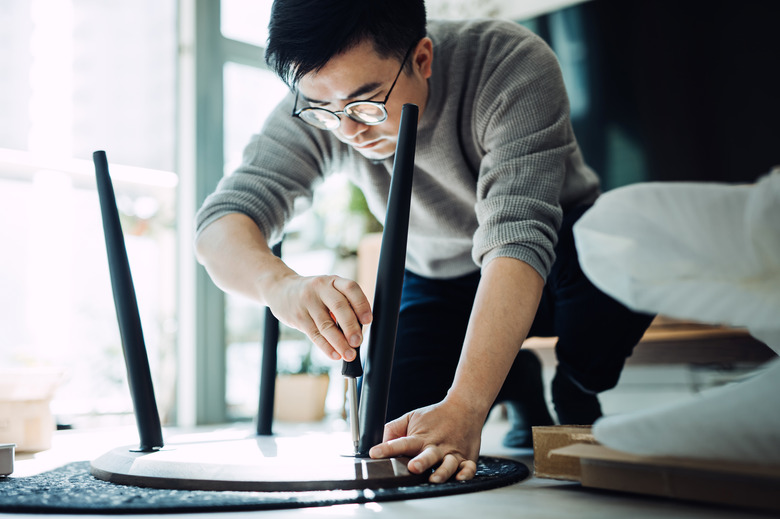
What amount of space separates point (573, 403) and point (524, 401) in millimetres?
182

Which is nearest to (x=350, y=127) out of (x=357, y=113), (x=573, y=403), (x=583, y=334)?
(x=357, y=113)

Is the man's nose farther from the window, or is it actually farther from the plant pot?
the plant pot

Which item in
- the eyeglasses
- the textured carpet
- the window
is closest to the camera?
the textured carpet

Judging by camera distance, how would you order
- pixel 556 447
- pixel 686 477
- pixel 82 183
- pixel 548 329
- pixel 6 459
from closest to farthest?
pixel 686 477, pixel 556 447, pixel 6 459, pixel 548 329, pixel 82 183

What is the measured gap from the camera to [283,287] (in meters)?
0.93

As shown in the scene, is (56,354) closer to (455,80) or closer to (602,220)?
(455,80)

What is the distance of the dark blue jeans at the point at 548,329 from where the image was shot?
3.89 feet

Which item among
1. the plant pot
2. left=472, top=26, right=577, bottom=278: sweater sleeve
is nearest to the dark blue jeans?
left=472, top=26, right=577, bottom=278: sweater sleeve

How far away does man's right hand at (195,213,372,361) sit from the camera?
31.8 inches

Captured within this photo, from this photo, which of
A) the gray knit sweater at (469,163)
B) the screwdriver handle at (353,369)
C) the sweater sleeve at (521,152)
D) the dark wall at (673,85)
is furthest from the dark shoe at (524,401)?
the dark wall at (673,85)

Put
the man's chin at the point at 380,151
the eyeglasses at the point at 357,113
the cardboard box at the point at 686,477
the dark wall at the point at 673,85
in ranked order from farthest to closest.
Answer: the dark wall at the point at 673,85, the man's chin at the point at 380,151, the eyeglasses at the point at 357,113, the cardboard box at the point at 686,477

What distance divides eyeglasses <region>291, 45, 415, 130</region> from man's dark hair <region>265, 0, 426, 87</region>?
0.05 m

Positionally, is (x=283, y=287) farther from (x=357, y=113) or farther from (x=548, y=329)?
(x=548, y=329)

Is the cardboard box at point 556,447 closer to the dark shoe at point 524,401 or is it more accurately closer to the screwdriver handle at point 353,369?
the screwdriver handle at point 353,369
